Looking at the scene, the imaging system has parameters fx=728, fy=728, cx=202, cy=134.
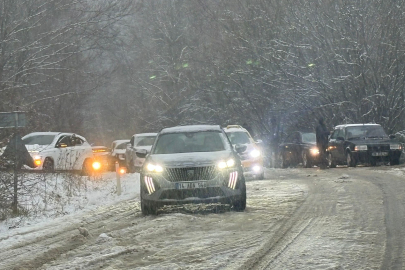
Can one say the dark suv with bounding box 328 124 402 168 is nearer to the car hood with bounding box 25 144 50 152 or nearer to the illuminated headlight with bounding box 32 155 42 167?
the car hood with bounding box 25 144 50 152

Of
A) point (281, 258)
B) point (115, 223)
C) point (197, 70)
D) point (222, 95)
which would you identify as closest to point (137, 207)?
point (115, 223)

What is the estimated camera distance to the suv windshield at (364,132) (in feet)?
91.7

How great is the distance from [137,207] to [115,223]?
262cm

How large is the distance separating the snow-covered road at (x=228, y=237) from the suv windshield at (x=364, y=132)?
13258 mm

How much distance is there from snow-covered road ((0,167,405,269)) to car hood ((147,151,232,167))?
0.87 metres

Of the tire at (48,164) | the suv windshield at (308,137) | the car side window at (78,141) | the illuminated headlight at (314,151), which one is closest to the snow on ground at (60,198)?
the tire at (48,164)

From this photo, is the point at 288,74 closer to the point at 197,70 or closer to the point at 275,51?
the point at 275,51

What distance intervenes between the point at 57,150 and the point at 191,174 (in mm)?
12851

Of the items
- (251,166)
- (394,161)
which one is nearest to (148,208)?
(251,166)

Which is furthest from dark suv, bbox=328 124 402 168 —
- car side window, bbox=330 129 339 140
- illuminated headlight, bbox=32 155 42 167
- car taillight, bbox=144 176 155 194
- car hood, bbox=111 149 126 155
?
car taillight, bbox=144 176 155 194

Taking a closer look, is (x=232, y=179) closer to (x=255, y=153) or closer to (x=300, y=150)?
(x=255, y=153)

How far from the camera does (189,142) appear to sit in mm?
14281

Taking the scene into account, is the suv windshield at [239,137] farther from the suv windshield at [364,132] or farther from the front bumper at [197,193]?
the front bumper at [197,193]

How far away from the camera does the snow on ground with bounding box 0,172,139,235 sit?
12.9 meters
